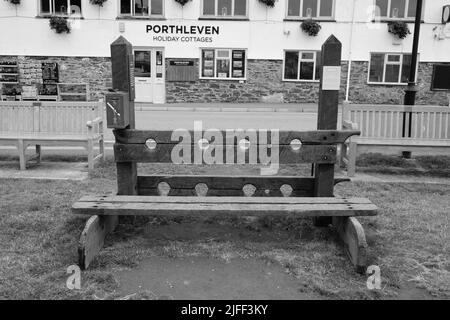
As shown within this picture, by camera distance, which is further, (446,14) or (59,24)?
(446,14)

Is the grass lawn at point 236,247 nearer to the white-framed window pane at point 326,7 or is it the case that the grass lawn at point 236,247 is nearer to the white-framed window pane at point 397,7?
the white-framed window pane at point 326,7

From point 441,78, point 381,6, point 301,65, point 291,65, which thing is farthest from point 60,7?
point 441,78

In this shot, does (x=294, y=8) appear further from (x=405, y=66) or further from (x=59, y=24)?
(x=59, y=24)

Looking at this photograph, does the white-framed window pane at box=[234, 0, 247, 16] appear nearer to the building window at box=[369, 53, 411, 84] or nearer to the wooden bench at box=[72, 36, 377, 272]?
the building window at box=[369, 53, 411, 84]

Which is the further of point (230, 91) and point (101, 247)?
point (230, 91)

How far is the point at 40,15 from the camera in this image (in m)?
22.1

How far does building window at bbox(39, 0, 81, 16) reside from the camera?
73.1 feet

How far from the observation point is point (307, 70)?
22969 mm

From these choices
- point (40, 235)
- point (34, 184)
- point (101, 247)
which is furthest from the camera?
point (34, 184)

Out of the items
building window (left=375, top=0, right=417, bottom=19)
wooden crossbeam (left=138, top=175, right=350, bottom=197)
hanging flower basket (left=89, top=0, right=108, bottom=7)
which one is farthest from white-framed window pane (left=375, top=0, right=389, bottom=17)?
wooden crossbeam (left=138, top=175, right=350, bottom=197)

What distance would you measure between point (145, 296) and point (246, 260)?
107 cm

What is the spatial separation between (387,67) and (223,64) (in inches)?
291
